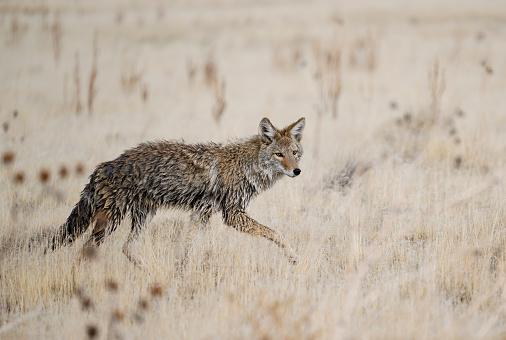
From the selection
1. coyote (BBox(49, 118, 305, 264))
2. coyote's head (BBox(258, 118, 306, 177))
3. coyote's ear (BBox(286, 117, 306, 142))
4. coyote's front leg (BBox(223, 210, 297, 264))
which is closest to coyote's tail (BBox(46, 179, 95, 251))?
coyote (BBox(49, 118, 305, 264))

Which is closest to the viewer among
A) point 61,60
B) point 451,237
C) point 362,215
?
point 451,237

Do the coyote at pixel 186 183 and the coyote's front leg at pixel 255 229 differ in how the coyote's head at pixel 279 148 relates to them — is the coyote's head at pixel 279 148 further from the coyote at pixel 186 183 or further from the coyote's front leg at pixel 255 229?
the coyote's front leg at pixel 255 229

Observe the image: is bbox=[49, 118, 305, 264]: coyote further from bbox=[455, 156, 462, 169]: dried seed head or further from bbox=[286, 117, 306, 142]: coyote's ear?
bbox=[455, 156, 462, 169]: dried seed head

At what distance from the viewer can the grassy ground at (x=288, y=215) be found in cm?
422

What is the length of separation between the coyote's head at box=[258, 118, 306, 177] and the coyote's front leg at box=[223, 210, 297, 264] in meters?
0.76

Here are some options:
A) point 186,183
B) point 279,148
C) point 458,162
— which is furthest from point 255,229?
point 458,162

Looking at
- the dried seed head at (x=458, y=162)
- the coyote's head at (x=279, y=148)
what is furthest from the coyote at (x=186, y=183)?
the dried seed head at (x=458, y=162)

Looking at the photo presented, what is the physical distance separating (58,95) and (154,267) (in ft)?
39.8

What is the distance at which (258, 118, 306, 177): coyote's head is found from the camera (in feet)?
20.0

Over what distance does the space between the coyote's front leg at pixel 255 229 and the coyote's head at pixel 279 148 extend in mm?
760

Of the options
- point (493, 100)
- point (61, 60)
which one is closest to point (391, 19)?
point (493, 100)

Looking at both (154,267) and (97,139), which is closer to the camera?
(154,267)

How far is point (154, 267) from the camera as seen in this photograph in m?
5.17

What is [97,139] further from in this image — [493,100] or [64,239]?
[493,100]
